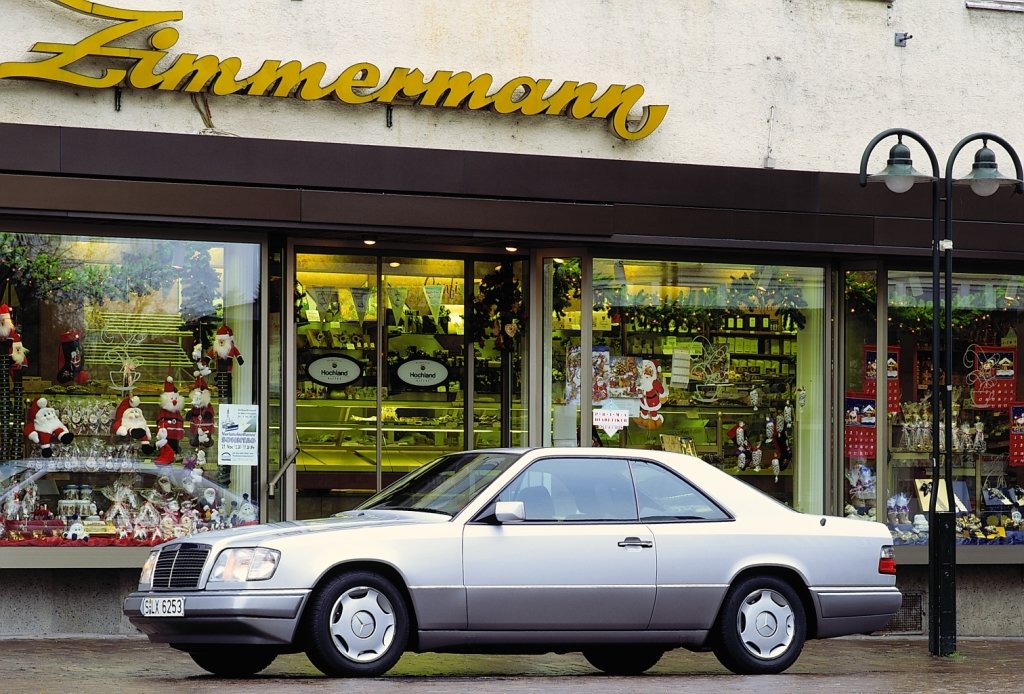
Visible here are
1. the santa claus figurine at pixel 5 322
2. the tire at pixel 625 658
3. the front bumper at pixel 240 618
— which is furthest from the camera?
the santa claus figurine at pixel 5 322

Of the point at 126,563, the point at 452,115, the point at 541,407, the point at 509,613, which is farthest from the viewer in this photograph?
the point at 541,407

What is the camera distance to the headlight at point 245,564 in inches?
364

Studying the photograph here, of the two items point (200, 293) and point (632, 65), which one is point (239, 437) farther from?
point (632, 65)

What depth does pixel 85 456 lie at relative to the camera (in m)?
13.4

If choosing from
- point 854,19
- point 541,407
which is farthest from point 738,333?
point 854,19

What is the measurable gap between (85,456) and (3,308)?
A: 145 cm

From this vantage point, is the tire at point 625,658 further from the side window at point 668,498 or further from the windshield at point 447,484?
the windshield at point 447,484

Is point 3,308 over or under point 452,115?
under

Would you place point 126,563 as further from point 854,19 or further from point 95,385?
point 854,19

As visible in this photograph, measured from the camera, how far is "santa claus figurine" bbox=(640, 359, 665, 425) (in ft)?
49.5

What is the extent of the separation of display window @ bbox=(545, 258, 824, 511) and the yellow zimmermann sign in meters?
1.51


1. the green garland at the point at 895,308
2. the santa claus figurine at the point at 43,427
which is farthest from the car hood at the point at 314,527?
the green garland at the point at 895,308

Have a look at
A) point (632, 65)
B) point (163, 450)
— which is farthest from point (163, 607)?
point (632, 65)

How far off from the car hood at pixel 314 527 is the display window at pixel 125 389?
368 centimetres
